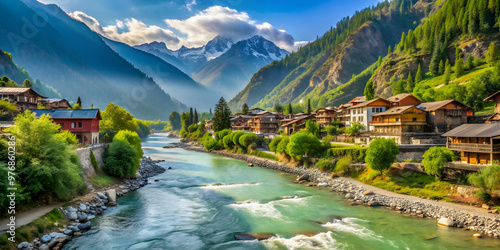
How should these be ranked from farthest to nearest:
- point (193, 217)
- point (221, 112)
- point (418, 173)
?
point (221, 112) < point (418, 173) < point (193, 217)

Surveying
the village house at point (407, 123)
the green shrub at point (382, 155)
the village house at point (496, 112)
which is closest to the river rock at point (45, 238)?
the green shrub at point (382, 155)

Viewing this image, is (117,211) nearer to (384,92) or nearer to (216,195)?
(216,195)

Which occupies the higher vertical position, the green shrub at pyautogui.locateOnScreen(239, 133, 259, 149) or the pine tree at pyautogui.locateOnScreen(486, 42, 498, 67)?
the pine tree at pyautogui.locateOnScreen(486, 42, 498, 67)

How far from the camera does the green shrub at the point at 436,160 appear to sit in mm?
35906

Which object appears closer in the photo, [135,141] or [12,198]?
[12,198]


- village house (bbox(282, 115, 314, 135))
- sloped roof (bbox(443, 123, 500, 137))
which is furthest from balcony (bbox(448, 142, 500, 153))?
village house (bbox(282, 115, 314, 135))

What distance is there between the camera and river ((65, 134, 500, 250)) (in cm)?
2434

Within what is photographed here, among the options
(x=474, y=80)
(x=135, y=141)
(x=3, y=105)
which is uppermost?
(x=474, y=80)

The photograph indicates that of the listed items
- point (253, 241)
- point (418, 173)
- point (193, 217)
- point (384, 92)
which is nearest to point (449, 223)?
point (418, 173)

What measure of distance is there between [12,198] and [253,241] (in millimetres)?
20966

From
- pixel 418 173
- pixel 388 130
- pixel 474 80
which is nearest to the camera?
pixel 418 173

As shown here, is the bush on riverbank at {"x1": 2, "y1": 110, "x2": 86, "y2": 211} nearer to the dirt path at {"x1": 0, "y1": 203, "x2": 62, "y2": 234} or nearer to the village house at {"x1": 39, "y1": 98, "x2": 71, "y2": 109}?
the dirt path at {"x1": 0, "y1": 203, "x2": 62, "y2": 234}

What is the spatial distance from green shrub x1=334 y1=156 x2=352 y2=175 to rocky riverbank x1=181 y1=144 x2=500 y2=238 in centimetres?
219

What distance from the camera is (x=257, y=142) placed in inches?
3553
